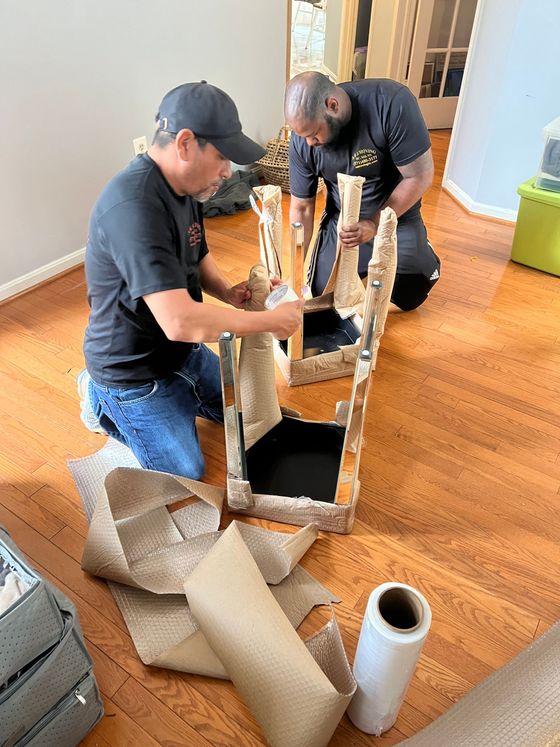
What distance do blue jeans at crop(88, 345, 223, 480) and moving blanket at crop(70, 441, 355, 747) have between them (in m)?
0.07

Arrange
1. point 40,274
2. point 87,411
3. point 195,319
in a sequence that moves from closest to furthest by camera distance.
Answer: point 195,319
point 87,411
point 40,274

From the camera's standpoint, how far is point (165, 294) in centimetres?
108

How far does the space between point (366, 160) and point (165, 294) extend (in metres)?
1.06

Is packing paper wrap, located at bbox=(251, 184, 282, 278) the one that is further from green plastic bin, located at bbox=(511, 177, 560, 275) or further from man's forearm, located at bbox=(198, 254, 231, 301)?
green plastic bin, located at bbox=(511, 177, 560, 275)

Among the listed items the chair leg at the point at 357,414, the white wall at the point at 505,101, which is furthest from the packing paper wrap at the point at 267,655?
the white wall at the point at 505,101

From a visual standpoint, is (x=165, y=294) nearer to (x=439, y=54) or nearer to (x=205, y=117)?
(x=205, y=117)

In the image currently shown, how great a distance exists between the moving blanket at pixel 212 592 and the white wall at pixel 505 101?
2.16m

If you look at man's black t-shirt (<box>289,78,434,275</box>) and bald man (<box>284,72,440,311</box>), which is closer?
bald man (<box>284,72,440,311</box>)

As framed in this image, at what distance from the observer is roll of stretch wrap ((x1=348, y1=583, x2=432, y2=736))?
2.76ft

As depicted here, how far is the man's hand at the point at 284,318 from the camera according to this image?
1.21 meters

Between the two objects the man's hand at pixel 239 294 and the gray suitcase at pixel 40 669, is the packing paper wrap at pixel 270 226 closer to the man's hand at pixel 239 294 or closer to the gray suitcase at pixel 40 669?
the man's hand at pixel 239 294

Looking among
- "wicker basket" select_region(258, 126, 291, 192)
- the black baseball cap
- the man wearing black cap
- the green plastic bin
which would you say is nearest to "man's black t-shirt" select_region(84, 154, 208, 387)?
the man wearing black cap

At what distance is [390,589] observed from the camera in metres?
0.89

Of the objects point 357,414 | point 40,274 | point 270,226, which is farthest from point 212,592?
point 40,274
